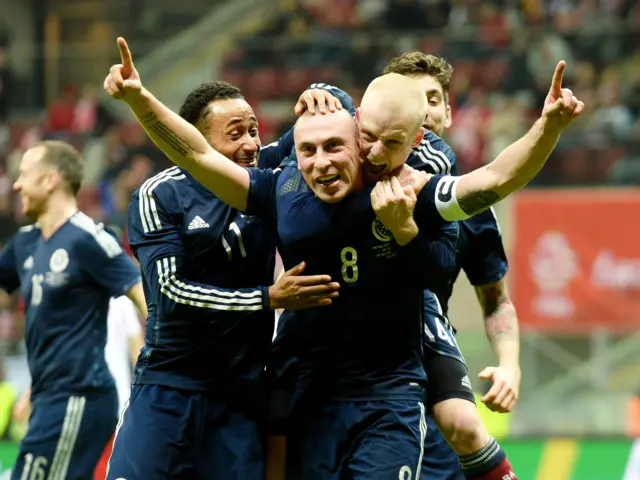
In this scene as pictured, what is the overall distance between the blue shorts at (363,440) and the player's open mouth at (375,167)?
0.84 metres

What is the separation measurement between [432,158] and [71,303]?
261 centimetres

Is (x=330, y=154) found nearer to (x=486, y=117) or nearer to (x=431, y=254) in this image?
(x=431, y=254)

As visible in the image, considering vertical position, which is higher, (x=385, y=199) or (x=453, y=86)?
(x=453, y=86)

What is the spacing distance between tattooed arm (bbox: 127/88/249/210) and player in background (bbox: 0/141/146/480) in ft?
6.60

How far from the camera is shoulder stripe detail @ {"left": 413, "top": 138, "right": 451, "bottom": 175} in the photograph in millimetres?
4215

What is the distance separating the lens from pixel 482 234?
5.11 m

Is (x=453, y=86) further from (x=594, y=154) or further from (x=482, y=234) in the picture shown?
(x=482, y=234)

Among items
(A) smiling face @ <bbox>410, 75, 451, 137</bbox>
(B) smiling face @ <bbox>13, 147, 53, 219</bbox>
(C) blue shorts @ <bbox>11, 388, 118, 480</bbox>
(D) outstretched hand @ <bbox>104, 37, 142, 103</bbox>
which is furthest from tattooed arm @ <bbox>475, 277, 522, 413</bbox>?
(B) smiling face @ <bbox>13, 147, 53, 219</bbox>

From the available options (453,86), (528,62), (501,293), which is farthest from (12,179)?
(501,293)

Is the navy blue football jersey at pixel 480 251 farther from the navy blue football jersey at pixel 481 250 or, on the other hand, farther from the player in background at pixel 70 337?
the player in background at pixel 70 337

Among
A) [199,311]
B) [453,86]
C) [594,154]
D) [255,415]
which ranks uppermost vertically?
[453,86]

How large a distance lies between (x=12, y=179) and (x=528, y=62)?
640 centimetres

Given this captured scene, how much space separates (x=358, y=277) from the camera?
13.1 ft

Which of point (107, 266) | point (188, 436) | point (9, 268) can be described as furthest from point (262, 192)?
point (9, 268)
